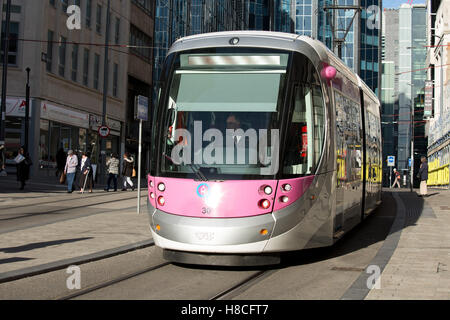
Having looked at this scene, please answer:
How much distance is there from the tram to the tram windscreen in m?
0.01

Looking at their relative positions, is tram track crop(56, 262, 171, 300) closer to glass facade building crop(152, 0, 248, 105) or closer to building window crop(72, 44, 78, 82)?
building window crop(72, 44, 78, 82)

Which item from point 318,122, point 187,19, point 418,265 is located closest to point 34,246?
point 318,122

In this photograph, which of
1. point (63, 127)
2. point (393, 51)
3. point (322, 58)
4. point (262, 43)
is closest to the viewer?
point (262, 43)

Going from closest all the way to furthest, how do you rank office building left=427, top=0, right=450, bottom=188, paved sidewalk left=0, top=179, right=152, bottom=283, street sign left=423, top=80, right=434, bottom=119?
paved sidewalk left=0, top=179, right=152, bottom=283 → office building left=427, top=0, right=450, bottom=188 → street sign left=423, top=80, right=434, bottom=119

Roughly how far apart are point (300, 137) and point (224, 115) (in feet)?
3.25

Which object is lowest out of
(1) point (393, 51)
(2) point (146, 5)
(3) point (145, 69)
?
(3) point (145, 69)

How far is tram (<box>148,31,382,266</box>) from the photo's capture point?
7.83 m

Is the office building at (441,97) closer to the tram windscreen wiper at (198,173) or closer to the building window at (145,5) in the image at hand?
the building window at (145,5)

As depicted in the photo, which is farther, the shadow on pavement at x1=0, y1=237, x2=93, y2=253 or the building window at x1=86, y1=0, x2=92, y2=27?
the building window at x1=86, y1=0, x2=92, y2=27

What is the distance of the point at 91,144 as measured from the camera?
39875 mm

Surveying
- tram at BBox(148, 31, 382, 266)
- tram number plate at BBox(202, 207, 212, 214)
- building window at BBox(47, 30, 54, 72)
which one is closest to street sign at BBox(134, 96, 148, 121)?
tram at BBox(148, 31, 382, 266)
